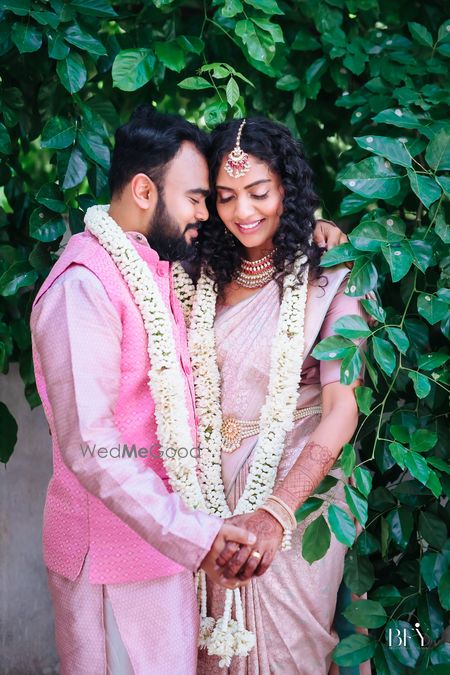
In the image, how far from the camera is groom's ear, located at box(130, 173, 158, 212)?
8.25 feet

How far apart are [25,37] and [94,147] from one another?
393 mm

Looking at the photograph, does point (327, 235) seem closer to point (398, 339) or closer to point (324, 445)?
point (398, 339)

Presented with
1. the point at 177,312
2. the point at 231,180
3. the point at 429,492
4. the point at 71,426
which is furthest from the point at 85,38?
the point at 429,492

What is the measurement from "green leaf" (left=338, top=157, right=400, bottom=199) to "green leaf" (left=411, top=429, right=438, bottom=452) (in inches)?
26.5

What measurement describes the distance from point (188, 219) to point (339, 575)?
1190mm

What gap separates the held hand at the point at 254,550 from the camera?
2.15 meters

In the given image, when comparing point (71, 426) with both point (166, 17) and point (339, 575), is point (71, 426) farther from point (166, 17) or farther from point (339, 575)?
point (166, 17)

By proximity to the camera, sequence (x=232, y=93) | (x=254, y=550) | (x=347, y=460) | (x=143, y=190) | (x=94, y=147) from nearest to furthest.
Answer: (x=254, y=550) → (x=347, y=460) → (x=143, y=190) → (x=232, y=93) → (x=94, y=147)

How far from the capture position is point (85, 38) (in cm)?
275

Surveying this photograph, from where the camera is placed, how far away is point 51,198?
2.85m

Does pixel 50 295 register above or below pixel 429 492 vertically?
above

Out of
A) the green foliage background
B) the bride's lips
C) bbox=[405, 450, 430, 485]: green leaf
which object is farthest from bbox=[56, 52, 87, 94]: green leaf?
bbox=[405, 450, 430, 485]: green leaf

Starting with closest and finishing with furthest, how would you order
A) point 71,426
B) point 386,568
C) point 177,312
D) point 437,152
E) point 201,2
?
point 71,426 < point 437,152 < point 177,312 < point 386,568 < point 201,2

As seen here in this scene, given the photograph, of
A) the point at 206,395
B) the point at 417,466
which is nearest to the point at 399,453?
the point at 417,466
